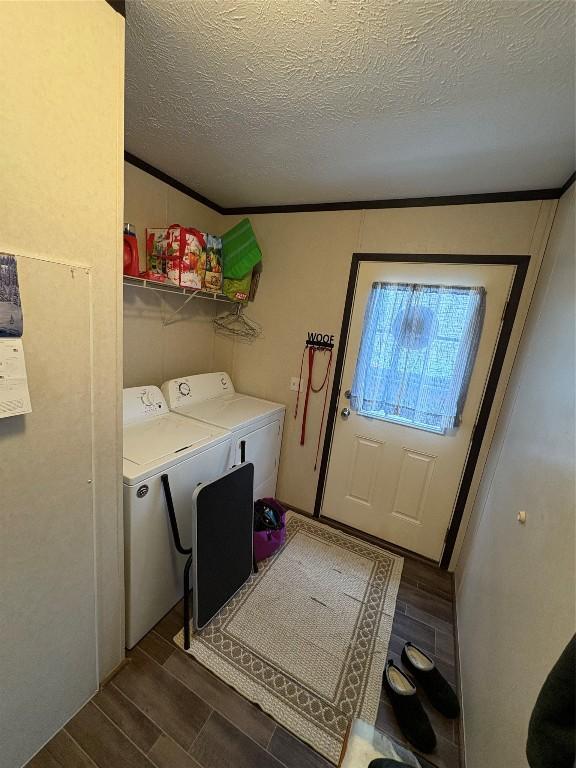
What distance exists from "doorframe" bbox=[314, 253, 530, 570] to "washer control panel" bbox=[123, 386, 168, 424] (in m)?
1.24

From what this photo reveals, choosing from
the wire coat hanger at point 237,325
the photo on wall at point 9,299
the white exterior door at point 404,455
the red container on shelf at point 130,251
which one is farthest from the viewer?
the wire coat hanger at point 237,325

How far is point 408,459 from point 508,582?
3.41ft

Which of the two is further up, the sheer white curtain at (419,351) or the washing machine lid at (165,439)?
the sheer white curtain at (419,351)

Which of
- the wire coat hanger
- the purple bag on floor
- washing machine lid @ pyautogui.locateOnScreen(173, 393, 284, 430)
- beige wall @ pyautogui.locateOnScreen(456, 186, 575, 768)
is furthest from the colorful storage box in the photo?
beige wall @ pyautogui.locateOnScreen(456, 186, 575, 768)

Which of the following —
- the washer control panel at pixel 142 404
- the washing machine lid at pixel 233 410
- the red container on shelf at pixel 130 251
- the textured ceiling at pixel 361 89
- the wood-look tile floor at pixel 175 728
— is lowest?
the wood-look tile floor at pixel 175 728

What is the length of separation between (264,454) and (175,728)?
56.2 inches

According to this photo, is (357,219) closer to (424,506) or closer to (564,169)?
(564,169)

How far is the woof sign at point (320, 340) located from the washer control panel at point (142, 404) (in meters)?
1.16

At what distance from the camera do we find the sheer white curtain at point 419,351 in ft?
6.20

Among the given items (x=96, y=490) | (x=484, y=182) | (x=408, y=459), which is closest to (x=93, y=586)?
(x=96, y=490)

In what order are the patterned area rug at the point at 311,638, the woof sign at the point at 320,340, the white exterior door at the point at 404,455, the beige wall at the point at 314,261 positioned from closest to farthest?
the patterned area rug at the point at 311,638, the beige wall at the point at 314,261, the white exterior door at the point at 404,455, the woof sign at the point at 320,340

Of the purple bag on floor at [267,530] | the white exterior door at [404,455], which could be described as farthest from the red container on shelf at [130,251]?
the purple bag on floor at [267,530]

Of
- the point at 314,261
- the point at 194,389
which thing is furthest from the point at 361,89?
the point at 194,389

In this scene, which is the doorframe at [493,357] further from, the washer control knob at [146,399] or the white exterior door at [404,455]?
the washer control knob at [146,399]
